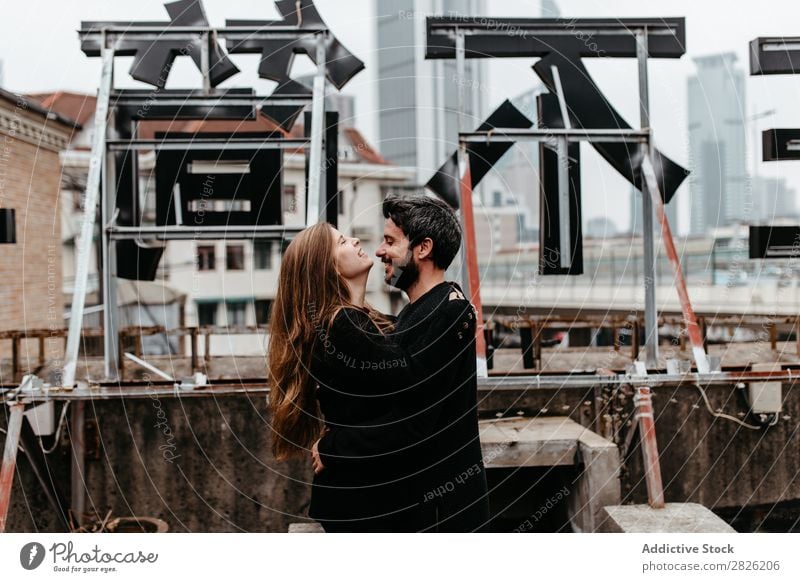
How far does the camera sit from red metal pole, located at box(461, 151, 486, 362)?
13.3 feet

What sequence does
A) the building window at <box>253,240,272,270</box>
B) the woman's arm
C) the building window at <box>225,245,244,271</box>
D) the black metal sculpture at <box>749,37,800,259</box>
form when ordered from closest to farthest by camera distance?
the woman's arm, the black metal sculpture at <box>749,37,800,259</box>, the building window at <box>253,240,272,270</box>, the building window at <box>225,245,244,271</box>

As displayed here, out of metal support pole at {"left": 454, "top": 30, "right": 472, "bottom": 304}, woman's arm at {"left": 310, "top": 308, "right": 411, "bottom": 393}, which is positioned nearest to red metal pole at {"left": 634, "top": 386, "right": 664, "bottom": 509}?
metal support pole at {"left": 454, "top": 30, "right": 472, "bottom": 304}

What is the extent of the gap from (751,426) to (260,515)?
257cm

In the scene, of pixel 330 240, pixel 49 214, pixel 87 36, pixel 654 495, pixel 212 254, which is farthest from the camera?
pixel 212 254

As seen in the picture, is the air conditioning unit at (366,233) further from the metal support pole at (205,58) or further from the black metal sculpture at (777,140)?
the black metal sculpture at (777,140)

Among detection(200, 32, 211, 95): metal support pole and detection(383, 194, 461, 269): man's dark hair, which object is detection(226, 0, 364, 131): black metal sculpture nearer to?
detection(200, 32, 211, 95): metal support pole

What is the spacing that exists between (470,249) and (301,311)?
6.08 feet

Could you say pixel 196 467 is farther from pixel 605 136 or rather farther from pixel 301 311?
pixel 605 136

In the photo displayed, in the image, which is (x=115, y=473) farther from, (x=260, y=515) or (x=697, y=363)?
(x=697, y=363)

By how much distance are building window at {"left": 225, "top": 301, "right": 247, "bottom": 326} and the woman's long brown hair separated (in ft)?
88.5

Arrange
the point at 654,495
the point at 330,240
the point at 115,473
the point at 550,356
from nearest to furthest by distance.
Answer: the point at 330,240 → the point at 654,495 → the point at 115,473 → the point at 550,356

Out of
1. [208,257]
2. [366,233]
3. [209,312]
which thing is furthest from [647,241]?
[209,312]
